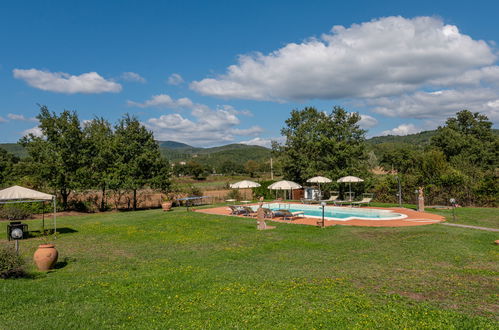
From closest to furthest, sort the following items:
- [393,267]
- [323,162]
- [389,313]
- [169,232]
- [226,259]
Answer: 1. [389,313]
2. [393,267]
3. [226,259]
4. [169,232]
5. [323,162]

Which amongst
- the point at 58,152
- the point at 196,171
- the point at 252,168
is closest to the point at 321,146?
the point at 58,152

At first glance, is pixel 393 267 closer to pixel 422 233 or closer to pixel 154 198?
pixel 422 233

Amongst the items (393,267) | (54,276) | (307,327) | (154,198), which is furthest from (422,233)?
(154,198)

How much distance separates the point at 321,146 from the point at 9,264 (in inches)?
1008

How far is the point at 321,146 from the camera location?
29531mm

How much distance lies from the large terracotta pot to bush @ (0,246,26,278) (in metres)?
0.74

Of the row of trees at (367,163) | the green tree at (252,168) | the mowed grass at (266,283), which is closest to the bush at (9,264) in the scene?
the mowed grass at (266,283)

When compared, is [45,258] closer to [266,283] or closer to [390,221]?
[266,283]

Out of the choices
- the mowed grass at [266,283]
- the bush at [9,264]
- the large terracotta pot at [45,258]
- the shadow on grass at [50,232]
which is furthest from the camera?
the shadow on grass at [50,232]

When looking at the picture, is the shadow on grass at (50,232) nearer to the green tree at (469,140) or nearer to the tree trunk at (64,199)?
the tree trunk at (64,199)

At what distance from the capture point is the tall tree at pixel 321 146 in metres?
28.6

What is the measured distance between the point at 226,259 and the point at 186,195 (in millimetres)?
22148

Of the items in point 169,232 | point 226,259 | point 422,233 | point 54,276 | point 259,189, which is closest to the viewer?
point 54,276

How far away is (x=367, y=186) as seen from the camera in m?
28.2
